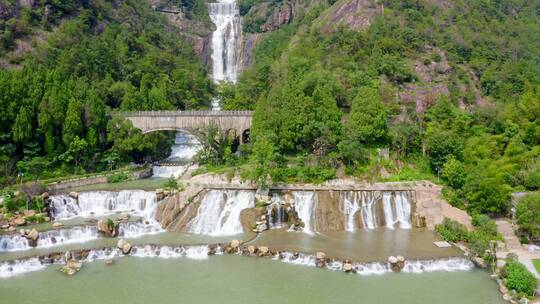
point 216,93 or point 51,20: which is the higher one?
point 51,20

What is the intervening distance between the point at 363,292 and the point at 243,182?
15.8 meters

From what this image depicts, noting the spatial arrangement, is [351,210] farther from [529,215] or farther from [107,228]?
[107,228]

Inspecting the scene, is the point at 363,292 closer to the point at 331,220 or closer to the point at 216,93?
the point at 331,220

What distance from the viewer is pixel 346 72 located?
5238 centimetres

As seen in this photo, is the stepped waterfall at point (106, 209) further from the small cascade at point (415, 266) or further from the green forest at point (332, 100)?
the small cascade at point (415, 266)

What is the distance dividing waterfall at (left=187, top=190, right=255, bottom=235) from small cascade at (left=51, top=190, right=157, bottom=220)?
445 centimetres

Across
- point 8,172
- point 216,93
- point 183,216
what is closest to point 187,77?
point 216,93

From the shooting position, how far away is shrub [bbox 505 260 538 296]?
2439 cm

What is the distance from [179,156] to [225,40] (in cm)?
4479

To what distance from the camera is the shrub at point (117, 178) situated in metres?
45.8

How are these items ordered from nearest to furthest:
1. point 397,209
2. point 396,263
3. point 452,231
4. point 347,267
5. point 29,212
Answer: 1. point 347,267
2. point 396,263
3. point 452,231
4. point 29,212
5. point 397,209

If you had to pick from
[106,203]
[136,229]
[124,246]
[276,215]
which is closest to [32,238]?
[124,246]

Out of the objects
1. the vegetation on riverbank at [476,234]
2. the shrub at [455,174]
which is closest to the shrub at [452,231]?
the vegetation on riverbank at [476,234]

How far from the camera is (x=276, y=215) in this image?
36.1 meters
